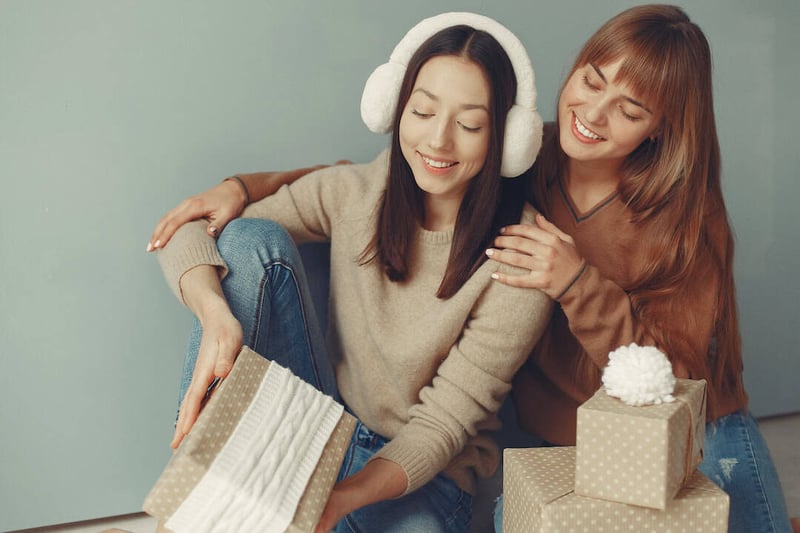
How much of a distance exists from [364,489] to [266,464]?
25cm

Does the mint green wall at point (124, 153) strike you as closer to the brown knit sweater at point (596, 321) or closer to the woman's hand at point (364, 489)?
the brown knit sweater at point (596, 321)

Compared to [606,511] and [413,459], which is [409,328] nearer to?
[413,459]

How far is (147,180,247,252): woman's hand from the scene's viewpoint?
1314 millimetres

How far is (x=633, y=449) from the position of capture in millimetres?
932

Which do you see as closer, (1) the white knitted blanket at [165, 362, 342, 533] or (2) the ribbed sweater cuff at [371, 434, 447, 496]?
(1) the white knitted blanket at [165, 362, 342, 533]

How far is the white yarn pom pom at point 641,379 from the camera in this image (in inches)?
37.7

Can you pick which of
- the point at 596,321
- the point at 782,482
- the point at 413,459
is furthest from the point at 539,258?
the point at 782,482

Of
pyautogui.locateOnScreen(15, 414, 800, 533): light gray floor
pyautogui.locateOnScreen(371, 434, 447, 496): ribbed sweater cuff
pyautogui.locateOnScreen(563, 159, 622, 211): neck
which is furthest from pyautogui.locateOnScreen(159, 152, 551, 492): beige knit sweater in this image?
pyautogui.locateOnScreen(15, 414, 800, 533): light gray floor

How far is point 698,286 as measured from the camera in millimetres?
1354

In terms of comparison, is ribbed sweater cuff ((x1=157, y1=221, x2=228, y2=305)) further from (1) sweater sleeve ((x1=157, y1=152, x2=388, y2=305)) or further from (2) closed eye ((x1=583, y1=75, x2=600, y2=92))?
(2) closed eye ((x1=583, y1=75, x2=600, y2=92))

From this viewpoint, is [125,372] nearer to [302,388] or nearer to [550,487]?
[302,388]

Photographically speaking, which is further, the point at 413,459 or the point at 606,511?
the point at 413,459

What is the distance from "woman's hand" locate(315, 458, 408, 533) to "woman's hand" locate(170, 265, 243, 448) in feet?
0.69

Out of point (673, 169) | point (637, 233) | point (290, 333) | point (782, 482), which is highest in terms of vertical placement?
point (673, 169)
